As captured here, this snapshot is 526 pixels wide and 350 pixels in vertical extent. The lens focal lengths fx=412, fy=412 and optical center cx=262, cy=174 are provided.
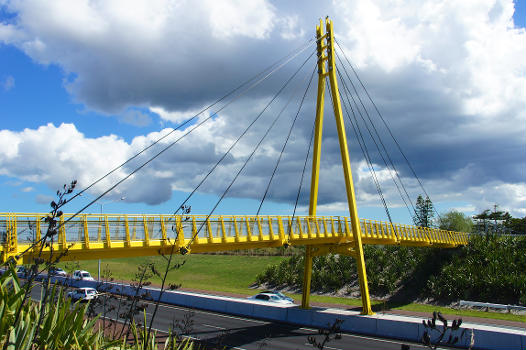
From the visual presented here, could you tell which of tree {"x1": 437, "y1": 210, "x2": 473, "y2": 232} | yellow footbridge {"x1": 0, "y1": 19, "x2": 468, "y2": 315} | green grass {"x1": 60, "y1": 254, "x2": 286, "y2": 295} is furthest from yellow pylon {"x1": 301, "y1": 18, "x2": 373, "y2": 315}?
tree {"x1": 437, "y1": 210, "x2": 473, "y2": 232}

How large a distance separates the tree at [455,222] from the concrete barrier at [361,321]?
45.2 metres

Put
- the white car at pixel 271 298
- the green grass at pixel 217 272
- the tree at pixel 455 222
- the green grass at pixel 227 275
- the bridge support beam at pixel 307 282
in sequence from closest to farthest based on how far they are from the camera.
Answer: the bridge support beam at pixel 307 282 → the white car at pixel 271 298 → the green grass at pixel 227 275 → the green grass at pixel 217 272 → the tree at pixel 455 222

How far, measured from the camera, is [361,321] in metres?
21.5

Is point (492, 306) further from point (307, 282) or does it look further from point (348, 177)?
point (348, 177)

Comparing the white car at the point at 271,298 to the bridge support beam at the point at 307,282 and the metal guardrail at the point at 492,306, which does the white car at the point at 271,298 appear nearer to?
the bridge support beam at the point at 307,282

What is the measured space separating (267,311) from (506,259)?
20.7 m

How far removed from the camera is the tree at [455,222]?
207 ft

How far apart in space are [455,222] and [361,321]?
50.9m

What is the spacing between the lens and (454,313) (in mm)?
27078

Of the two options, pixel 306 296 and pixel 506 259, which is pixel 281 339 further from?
pixel 506 259

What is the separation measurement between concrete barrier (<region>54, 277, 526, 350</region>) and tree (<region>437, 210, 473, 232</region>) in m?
45.2

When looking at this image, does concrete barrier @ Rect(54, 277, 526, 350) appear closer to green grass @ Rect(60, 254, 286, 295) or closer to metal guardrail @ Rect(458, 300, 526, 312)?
metal guardrail @ Rect(458, 300, 526, 312)

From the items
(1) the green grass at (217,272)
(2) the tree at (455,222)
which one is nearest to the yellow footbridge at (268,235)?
(1) the green grass at (217,272)

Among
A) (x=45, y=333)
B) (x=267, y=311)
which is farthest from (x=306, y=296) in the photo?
(x=45, y=333)
